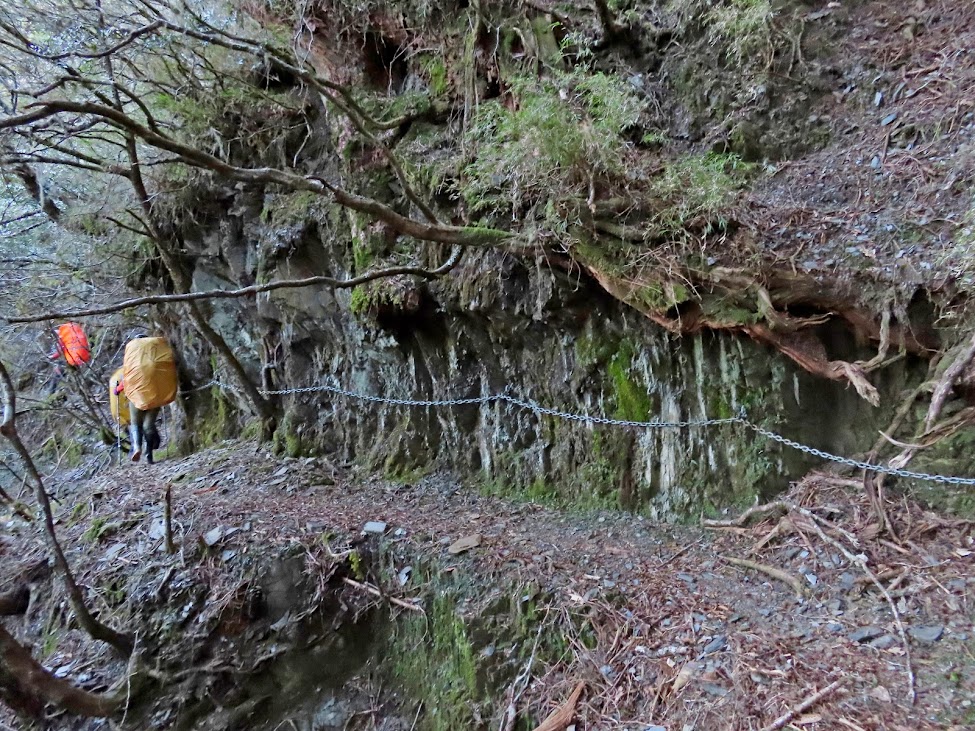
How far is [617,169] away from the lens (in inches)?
192

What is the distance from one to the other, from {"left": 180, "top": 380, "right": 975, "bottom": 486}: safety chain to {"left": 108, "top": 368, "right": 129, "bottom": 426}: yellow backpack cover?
7.56 feet

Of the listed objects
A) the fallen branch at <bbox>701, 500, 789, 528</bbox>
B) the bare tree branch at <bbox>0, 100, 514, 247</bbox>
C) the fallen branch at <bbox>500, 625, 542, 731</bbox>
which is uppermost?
the bare tree branch at <bbox>0, 100, 514, 247</bbox>

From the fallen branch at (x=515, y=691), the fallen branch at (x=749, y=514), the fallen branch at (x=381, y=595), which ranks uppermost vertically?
the fallen branch at (x=749, y=514)

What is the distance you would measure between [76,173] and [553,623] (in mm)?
9211

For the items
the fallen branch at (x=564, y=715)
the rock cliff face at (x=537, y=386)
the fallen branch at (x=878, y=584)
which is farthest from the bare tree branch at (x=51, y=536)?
the fallen branch at (x=878, y=584)

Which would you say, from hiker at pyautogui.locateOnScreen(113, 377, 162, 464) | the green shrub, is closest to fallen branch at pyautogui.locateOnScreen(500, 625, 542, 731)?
the green shrub

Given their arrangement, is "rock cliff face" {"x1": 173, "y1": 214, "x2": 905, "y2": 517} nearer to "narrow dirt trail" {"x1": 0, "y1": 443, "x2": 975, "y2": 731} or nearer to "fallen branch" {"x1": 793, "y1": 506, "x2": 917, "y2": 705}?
"narrow dirt trail" {"x1": 0, "y1": 443, "x2": 975, "y2": 731}

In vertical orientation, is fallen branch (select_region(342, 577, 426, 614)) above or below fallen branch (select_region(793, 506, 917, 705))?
below

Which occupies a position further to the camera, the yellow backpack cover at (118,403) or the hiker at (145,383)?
the yellow backpack cover at (118,403)

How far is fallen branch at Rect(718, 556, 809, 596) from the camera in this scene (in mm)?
3824

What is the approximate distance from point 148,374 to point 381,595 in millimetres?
5459

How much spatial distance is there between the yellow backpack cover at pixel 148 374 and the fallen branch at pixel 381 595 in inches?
196

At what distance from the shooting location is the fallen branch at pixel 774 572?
382 centimetres

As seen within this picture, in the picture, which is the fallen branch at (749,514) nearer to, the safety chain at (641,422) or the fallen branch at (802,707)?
the safety chain at (641,422)
